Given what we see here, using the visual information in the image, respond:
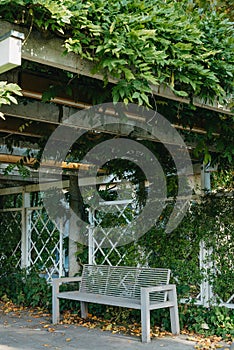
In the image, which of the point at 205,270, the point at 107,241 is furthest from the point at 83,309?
the point at 205,270

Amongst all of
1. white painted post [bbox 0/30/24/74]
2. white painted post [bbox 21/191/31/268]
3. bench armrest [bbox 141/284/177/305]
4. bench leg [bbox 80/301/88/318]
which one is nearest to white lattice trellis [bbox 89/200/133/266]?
bench leg [bbox 80/301/88/318]

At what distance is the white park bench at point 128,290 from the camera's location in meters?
4.04

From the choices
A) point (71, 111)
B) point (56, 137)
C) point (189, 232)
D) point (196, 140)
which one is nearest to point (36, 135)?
point (56, 137)

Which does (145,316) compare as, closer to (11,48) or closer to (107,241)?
(107,241)

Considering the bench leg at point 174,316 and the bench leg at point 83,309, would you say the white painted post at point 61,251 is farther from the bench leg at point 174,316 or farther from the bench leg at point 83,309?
the bench leg at point 174,316

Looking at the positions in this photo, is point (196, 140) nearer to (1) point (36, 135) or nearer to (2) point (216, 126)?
(2) point (216, 126)

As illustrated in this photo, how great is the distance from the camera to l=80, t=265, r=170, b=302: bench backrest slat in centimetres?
445

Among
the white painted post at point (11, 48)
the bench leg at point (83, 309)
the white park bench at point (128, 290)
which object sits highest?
the white painted post at point (11, 48)

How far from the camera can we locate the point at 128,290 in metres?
4.63

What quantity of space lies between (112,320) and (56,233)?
1610mm

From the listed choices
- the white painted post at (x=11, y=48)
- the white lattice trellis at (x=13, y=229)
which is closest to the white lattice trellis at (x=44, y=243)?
the white lattice trellis at (x=13, y=229)

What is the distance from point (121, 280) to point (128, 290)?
0.15 m

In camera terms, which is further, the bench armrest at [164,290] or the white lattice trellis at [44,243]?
the white lattice trellis at [44,243]

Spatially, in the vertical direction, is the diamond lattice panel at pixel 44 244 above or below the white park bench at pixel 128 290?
above
